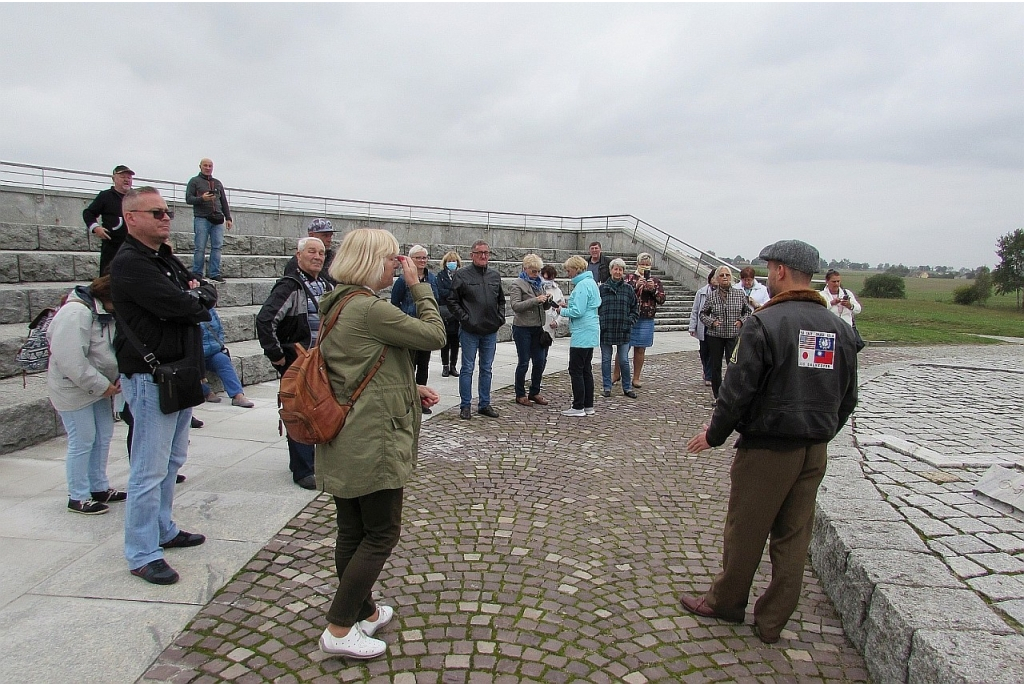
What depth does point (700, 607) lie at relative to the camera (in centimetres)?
342

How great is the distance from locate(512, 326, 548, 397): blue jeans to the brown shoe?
483cm

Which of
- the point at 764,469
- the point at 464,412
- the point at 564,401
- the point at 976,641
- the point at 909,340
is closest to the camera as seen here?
the point at 976,641

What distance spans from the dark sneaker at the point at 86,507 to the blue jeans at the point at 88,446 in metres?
0.03

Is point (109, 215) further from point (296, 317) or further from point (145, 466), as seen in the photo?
point (145, 466)

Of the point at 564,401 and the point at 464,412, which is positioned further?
the point at 564,401

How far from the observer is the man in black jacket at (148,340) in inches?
133

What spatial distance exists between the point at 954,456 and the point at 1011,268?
39.4m

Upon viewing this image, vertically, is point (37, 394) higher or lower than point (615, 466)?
higher

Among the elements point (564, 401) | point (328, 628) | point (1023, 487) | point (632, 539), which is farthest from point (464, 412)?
point (1023, 487)

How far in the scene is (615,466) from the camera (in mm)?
5914

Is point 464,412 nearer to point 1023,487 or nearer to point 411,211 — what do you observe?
point 1023,487

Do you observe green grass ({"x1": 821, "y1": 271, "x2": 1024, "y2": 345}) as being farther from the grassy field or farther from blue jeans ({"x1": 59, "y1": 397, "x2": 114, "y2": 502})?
blue jeans ({"x1": 59, "y1": 397, "x2": 114, "y2": 502})

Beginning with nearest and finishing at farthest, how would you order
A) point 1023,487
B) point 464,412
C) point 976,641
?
point 976,641 → point 1023,487 → point 464,412

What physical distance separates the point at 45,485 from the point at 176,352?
7.70ft
